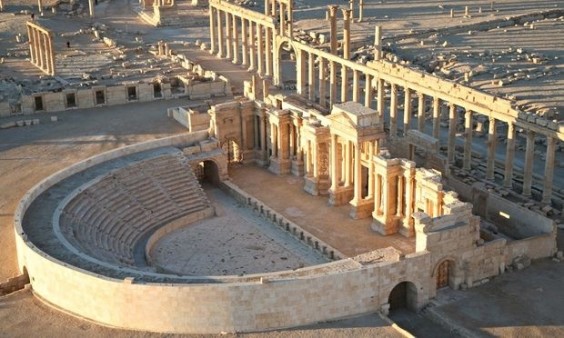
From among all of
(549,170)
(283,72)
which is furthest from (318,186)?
(283,72)

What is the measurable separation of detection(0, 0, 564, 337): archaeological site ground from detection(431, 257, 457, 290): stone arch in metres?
0.07

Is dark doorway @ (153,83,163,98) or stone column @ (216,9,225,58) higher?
stone column @ (216,9,225,58)

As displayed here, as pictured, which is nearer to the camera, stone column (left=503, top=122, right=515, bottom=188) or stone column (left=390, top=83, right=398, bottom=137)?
stone column (left=503, top=122, right=515, bottom=188)

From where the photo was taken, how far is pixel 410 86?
181 ft

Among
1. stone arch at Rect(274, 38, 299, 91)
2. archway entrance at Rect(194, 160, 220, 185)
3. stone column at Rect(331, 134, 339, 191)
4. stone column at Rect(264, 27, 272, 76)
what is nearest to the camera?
stone column at Rect(331, 134, 339, 191)

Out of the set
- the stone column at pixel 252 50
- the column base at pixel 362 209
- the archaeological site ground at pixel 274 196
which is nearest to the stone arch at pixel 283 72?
the archaeological site ground at pixel 274 196

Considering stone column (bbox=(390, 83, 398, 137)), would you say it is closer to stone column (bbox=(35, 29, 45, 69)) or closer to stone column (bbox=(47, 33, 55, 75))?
stone column (bbox=(47, 33, 55, 75))

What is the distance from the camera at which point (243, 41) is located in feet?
247

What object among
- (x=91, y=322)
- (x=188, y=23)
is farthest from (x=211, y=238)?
(x=188, y=23)

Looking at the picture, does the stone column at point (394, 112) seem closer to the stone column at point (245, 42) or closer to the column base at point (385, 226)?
the column base at point (385, 226)

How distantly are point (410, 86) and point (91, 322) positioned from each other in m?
26.9

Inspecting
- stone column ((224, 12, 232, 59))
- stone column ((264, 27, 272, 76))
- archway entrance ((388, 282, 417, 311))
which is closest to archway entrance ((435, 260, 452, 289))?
archway entrance ((388, 282, 417, 311))

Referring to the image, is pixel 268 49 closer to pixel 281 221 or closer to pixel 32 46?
pixel 32 46

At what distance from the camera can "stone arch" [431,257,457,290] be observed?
3994cm
